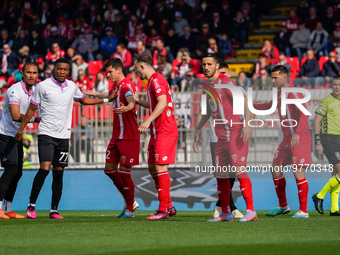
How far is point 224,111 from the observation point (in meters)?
9.17

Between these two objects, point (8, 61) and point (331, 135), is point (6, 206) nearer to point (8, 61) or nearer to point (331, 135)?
point (331, 135)

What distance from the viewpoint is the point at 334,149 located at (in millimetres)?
10789

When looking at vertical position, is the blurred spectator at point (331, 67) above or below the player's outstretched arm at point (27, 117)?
above

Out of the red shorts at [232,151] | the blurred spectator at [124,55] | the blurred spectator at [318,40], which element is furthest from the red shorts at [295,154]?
the blurred spectator at [124,55]

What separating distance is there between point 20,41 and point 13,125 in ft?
45.4

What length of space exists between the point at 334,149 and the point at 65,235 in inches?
212

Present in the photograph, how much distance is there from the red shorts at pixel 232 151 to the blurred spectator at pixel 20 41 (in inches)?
605

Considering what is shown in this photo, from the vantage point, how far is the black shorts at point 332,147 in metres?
10.7

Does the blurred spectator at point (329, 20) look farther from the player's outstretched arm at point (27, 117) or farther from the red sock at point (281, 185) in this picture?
the player's outstretched arm at point (27, 117)

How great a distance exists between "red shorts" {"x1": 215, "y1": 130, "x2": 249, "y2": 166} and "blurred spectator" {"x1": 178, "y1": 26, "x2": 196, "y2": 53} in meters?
12.2

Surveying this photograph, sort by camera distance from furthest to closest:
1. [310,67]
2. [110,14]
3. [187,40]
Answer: [110,14]
[187,40]
[310,67]

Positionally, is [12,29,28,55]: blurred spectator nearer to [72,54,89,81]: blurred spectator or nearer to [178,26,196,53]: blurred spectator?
[72,54,89,81]: blurred spectator

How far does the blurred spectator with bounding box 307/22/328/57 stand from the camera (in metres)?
18.8

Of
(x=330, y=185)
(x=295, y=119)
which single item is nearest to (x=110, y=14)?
(x=330, y=185)
